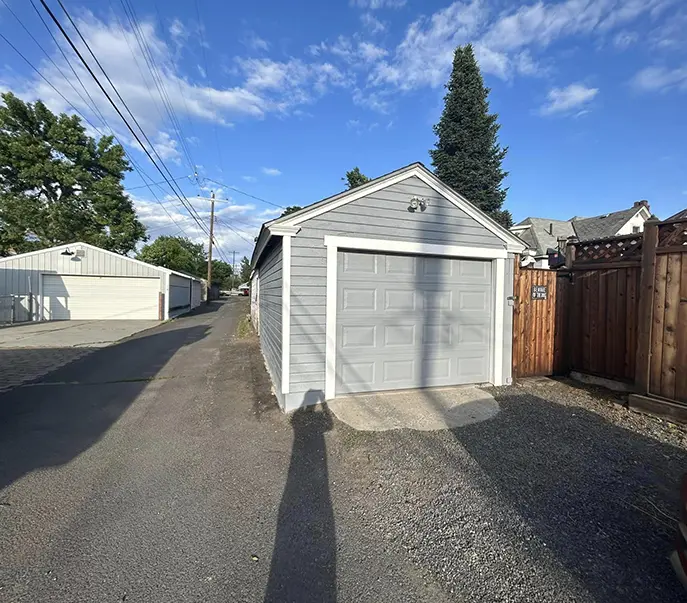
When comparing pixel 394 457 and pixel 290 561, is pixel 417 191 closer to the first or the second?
pixel 394 457

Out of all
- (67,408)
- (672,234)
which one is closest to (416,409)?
(672,234)

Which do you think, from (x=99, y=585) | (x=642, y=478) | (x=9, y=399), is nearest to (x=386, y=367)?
(x=642, y=478)

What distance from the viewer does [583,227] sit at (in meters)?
22.1

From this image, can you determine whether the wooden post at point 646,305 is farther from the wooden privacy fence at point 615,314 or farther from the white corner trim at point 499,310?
the white corner trim at point 499,310

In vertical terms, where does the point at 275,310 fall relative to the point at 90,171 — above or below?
below

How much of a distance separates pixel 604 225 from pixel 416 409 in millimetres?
23475

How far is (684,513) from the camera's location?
1755 mm

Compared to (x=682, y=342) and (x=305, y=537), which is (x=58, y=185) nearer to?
(x=305, y=537)

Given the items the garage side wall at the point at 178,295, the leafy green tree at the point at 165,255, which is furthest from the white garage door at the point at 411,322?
the leafy green tree at the point at 165,255

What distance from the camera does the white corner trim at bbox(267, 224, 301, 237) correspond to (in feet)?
14.4

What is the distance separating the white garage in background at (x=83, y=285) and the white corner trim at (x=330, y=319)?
15.7 m

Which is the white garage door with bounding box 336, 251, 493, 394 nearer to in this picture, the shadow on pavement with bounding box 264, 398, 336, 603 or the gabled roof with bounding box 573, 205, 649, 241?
the shadow on pavement with bounding box 264, 398, 336, 603

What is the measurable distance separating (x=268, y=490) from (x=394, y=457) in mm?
1243

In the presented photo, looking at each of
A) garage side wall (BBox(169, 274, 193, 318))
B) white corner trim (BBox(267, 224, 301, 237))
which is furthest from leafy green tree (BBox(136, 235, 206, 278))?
white corner trim (BBox(267, 224, 301, 237))
